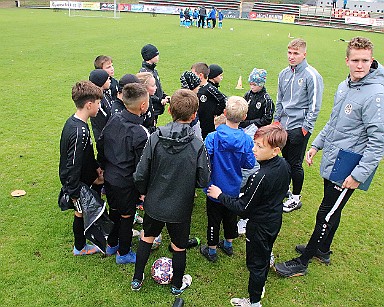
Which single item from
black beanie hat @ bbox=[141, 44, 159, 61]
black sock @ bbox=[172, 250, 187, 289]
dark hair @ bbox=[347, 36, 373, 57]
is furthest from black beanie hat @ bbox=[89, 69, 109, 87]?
dark hair @ bbox=[347, 36, 373, 57]

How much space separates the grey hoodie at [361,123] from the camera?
327cm

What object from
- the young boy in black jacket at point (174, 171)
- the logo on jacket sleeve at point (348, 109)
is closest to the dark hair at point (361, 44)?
the logo on jacket sleeve at point (348, 109)

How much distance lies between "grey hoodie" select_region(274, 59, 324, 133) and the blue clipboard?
1306 mm

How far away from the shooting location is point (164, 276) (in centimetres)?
366

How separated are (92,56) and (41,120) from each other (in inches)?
339

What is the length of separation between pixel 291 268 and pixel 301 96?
2260 mm

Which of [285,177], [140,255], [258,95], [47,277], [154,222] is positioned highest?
[258,95]

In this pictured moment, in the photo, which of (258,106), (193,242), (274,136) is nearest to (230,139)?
(274,136)

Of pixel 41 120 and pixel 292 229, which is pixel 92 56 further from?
pixel 292 229

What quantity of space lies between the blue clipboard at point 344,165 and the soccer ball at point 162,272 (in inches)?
75.5

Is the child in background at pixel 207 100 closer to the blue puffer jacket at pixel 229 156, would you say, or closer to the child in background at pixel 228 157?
the child in background at pixel 228 157

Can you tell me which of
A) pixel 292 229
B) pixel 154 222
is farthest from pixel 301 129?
pixel 154 222

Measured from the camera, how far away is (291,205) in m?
5.20

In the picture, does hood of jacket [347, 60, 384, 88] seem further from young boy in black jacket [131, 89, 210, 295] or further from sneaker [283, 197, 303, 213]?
sneaker [283, 197, 303, 213]
